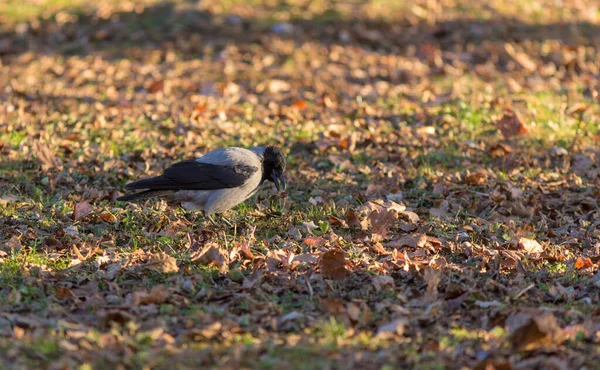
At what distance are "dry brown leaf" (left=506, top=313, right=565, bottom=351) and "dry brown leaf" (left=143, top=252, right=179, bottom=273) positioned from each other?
2.43 m

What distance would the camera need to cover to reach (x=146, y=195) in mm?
6648

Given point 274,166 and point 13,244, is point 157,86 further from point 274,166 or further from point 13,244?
point 13,244

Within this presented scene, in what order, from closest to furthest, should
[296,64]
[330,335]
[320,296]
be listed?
[330,335]
[320,296]
[296,64]

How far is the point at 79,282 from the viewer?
5.39 meters

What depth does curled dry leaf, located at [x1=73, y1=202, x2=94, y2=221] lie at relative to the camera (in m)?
6.64

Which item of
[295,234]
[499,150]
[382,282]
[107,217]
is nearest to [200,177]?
[107,217]

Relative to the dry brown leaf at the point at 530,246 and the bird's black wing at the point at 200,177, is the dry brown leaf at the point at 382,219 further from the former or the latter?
the bird's black wing at the point at 200,177

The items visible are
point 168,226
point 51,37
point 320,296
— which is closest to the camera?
point 320,296

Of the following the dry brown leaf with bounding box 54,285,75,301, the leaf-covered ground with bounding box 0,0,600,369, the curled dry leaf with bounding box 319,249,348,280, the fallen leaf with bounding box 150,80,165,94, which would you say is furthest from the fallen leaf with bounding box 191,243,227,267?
the fallen leaf with bounding box 150,80,165,94

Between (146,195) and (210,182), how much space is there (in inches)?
22.6

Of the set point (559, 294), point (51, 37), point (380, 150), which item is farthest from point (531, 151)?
point (51, 37)

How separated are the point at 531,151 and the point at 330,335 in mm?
4957

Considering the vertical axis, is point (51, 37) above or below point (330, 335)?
below

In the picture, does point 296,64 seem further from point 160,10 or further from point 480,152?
point 480,152
